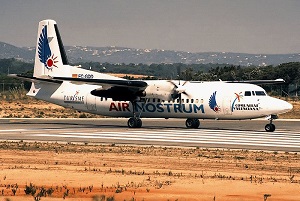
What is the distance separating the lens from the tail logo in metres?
43.9

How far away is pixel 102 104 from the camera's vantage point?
4134 centimetres

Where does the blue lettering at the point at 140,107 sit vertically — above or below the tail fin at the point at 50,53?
below

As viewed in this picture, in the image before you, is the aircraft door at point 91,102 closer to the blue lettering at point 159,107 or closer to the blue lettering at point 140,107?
the blue lettering at point 140,107

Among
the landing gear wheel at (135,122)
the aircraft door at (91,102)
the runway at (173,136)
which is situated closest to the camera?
the runway at (173,136)

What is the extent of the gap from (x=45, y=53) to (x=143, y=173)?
992 inches

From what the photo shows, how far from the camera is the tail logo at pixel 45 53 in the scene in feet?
144

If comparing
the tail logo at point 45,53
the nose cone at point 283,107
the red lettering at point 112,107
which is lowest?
A: the nose cone at point 283,107

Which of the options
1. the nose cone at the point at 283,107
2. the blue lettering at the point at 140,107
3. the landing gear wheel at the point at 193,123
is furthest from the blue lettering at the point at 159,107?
the nose cone at the point at 283,107

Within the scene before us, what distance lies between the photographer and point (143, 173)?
20359mm

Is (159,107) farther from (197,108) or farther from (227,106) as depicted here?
(227,106)

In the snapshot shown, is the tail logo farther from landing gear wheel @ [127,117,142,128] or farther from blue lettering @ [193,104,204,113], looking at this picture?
blue lettering @ [193,104,204,113]

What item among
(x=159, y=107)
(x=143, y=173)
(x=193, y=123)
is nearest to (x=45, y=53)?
(x=159, y=107)

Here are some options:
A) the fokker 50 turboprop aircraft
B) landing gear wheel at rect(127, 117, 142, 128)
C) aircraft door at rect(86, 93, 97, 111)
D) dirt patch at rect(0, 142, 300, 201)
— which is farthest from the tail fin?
dirt patch at rect(0, 142, 300, 201)

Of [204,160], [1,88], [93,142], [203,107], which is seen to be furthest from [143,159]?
[1,88]
